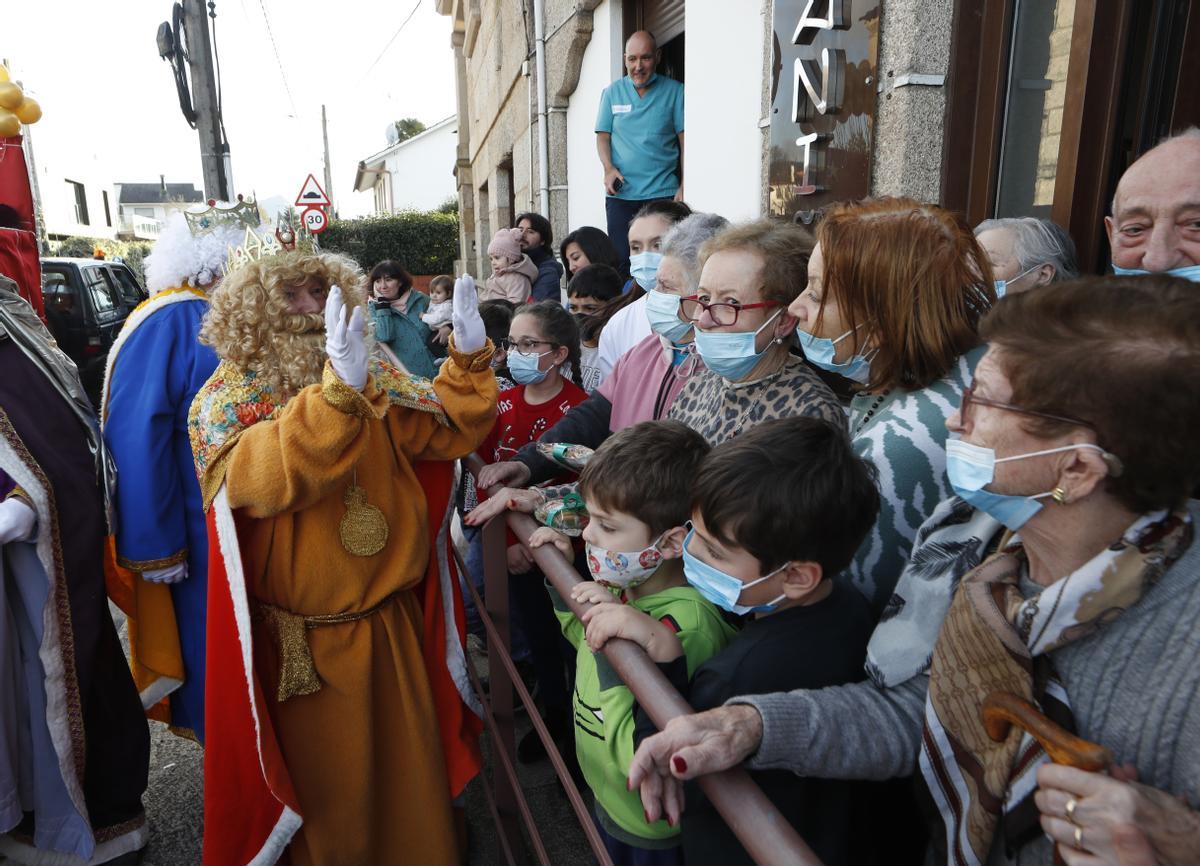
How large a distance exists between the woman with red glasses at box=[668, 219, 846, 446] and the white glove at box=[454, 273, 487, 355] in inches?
26.0

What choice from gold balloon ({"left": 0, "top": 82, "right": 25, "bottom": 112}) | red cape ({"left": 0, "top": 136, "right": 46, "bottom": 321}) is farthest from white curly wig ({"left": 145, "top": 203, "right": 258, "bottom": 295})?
gold balloon ({"left": 0, "top": 82, "right": 25, "bottom": 112})

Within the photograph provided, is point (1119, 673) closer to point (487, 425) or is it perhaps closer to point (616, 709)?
point (616, 709)

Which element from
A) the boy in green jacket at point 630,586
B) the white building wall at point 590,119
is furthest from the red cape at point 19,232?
the white building wall at point 590,119

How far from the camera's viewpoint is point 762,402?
187 centimetres

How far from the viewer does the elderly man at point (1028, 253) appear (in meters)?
2.36

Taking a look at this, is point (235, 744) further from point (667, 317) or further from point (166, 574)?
point (667, 317)

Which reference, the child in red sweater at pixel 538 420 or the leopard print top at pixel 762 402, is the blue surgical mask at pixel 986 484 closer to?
the leopard print top at pixel 762 402

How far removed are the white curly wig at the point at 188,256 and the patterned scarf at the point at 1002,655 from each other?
9.24 ft

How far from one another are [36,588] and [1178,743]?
2.73 metres

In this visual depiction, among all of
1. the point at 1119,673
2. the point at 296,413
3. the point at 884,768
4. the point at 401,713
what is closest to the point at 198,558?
the point at 401,713

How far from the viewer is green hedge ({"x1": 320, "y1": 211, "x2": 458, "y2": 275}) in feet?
87.9

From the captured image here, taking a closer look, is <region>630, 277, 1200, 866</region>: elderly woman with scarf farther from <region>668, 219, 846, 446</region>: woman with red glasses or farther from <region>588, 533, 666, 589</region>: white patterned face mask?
<region>668, 219, 846, 446</region>: woman with red glasses

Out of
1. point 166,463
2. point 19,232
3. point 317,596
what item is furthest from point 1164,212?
point 19,232

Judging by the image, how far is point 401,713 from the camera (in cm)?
224
